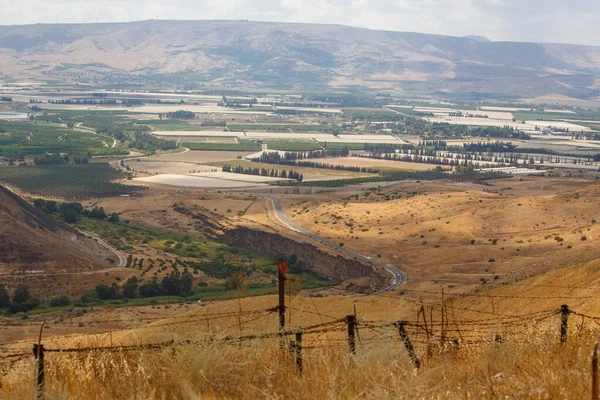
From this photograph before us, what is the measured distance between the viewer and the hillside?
48438 mm

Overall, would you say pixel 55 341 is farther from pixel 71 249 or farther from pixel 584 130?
pixel 584 130

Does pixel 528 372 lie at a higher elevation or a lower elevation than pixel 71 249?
higher

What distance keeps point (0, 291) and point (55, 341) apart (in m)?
18.2

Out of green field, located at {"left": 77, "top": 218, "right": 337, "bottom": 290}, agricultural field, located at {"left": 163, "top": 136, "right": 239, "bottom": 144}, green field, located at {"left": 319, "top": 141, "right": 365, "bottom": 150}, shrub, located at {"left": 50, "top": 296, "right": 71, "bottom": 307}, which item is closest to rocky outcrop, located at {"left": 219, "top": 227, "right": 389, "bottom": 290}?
green field, located at {"left": 77, "top": 218, "right": 337, "bottom": 290}

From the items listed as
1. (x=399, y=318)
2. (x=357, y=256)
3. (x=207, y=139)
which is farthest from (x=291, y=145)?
(x=399, y=318)

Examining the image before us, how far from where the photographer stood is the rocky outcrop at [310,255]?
49938 millimetres

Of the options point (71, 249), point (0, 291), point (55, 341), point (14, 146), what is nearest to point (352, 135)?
point (14, 146)

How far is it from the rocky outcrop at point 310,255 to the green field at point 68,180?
1089 inches

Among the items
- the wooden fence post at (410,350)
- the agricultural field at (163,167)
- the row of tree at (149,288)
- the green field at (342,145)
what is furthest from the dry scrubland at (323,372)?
the green field at (342,145)

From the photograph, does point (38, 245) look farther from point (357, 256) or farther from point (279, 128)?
point (279, 128)

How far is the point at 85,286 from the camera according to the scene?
1829 inches

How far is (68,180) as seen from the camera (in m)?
99.4

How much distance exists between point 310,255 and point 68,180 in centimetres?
5158

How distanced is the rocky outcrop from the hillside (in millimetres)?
11785
